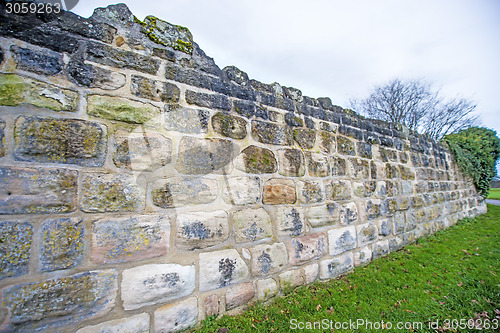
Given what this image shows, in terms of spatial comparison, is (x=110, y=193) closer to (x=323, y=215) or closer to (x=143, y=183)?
(x=143, y=183)

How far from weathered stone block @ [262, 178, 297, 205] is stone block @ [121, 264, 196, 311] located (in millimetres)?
912

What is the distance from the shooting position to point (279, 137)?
7.55 ft

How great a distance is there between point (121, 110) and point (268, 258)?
1734 mm

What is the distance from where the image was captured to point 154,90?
1675 mm

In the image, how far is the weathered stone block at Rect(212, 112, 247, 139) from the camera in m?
1.92

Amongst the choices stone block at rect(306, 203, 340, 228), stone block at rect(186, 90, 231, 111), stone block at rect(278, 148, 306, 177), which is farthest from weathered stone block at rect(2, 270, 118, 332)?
stone block at rect(306, 203, 340, 228)

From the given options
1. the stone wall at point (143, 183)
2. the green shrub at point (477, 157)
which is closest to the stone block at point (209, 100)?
the stone wall at point (143, 183)

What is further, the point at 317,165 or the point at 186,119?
the point at 317,165

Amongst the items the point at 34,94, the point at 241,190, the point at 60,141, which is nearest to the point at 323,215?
the point at 241,190

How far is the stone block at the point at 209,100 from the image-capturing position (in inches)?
71.7

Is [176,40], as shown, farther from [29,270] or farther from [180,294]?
[180,294]

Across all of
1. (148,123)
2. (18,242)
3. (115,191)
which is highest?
(148,123)

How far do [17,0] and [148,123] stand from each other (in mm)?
986

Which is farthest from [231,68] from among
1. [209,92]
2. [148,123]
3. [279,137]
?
[148,123]
